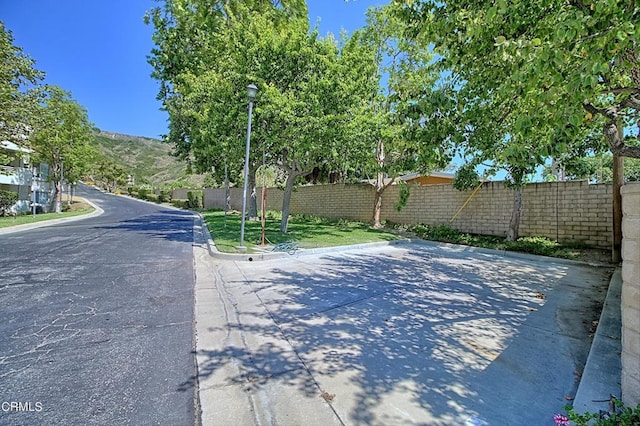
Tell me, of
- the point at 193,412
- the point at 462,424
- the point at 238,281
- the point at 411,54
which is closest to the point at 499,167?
the point at 411,54

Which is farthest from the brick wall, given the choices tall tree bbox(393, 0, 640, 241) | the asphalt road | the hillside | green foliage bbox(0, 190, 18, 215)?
the hillside

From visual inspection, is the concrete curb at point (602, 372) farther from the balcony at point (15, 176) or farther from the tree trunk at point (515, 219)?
the balcony at point (15, 176)

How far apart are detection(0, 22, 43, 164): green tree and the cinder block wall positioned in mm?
22582

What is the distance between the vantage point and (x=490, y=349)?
3.28 m

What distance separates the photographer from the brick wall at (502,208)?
31.8 feet

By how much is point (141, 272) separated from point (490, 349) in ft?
20.4

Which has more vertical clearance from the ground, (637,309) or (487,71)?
(487,71)

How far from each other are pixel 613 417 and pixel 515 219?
10.8m

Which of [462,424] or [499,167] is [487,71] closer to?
[462,424]

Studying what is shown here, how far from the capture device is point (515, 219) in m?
11.2

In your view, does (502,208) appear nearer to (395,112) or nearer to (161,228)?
(395,112)

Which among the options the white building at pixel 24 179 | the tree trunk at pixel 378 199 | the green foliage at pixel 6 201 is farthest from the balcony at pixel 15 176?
the tree trunk at pixel 378 199

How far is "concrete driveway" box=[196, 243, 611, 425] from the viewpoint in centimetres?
227

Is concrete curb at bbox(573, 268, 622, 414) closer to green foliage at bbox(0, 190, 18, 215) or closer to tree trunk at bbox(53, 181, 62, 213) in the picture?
green foliage at bbox(0, 190, 18, 215)
